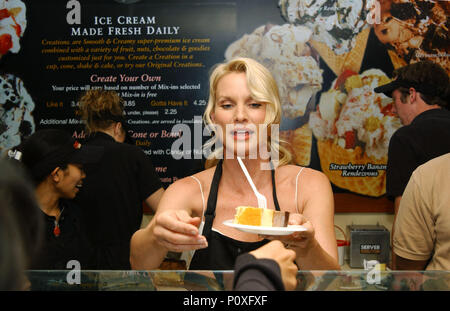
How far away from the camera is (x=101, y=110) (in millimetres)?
2975

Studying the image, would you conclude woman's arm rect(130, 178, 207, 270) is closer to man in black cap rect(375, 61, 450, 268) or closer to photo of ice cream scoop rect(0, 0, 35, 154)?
man in black cap rect(375, 61, 450, 268)

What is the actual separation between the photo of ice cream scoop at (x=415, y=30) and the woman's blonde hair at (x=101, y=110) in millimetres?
1883

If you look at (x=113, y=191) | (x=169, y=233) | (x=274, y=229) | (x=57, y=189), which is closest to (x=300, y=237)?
(x=274, y=229)

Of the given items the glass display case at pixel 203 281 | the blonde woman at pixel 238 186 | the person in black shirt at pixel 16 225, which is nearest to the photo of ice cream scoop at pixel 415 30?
the blonde woman at pixel 238 186

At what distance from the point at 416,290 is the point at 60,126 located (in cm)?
289

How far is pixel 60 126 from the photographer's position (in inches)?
133

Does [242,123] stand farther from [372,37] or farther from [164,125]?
[372,37]

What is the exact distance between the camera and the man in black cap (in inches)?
106

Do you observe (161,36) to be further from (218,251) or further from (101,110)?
(218,251)

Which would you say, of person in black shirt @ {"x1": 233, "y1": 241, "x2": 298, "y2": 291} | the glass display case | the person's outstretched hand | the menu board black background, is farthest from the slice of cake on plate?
the menu board black background

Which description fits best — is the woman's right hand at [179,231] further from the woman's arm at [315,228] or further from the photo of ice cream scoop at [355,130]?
the photo of ice cream scoop at [355,130]

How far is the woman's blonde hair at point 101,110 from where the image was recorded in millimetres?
2889

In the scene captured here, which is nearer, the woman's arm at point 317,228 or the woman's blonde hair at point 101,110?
the woman's arm at point 317,228
